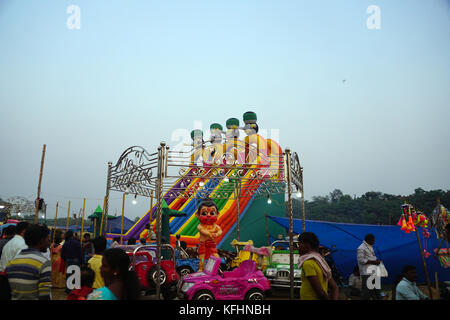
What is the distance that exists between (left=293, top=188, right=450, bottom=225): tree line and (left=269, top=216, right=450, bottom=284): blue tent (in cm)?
2794

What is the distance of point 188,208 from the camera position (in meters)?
20.3

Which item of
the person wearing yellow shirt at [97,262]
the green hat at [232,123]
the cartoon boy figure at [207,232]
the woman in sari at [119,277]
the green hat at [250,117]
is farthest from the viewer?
the green hat at [232,123]

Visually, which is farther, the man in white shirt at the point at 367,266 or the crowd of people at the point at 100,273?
the man in white shirt at the point at 367,266

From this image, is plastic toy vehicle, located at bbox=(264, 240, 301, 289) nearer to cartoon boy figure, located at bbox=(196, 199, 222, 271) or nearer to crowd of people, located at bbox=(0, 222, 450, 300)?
cartoon boy figure, located at bbox=(196, 199, 222, 271)

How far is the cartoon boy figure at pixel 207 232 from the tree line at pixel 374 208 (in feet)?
113

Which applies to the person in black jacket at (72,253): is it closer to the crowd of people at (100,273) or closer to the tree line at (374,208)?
the crowd of people at (100,273)

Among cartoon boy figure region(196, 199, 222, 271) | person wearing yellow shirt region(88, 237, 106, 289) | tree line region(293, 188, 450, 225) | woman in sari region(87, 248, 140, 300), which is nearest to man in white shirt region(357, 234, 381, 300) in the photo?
cartoon boy figure region(196, 199, 222, 271)

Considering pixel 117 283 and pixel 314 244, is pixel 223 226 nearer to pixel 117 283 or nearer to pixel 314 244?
pixel 314 244

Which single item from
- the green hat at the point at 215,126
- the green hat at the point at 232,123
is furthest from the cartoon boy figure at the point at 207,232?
the green hat at the point at 215,126

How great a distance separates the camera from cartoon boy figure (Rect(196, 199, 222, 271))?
29.0 feet

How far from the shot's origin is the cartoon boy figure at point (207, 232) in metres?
8.85

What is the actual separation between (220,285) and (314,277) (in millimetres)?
4238

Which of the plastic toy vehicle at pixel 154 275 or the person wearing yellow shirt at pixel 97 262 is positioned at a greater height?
the person wearing yellow shirt at pixel 97 262
